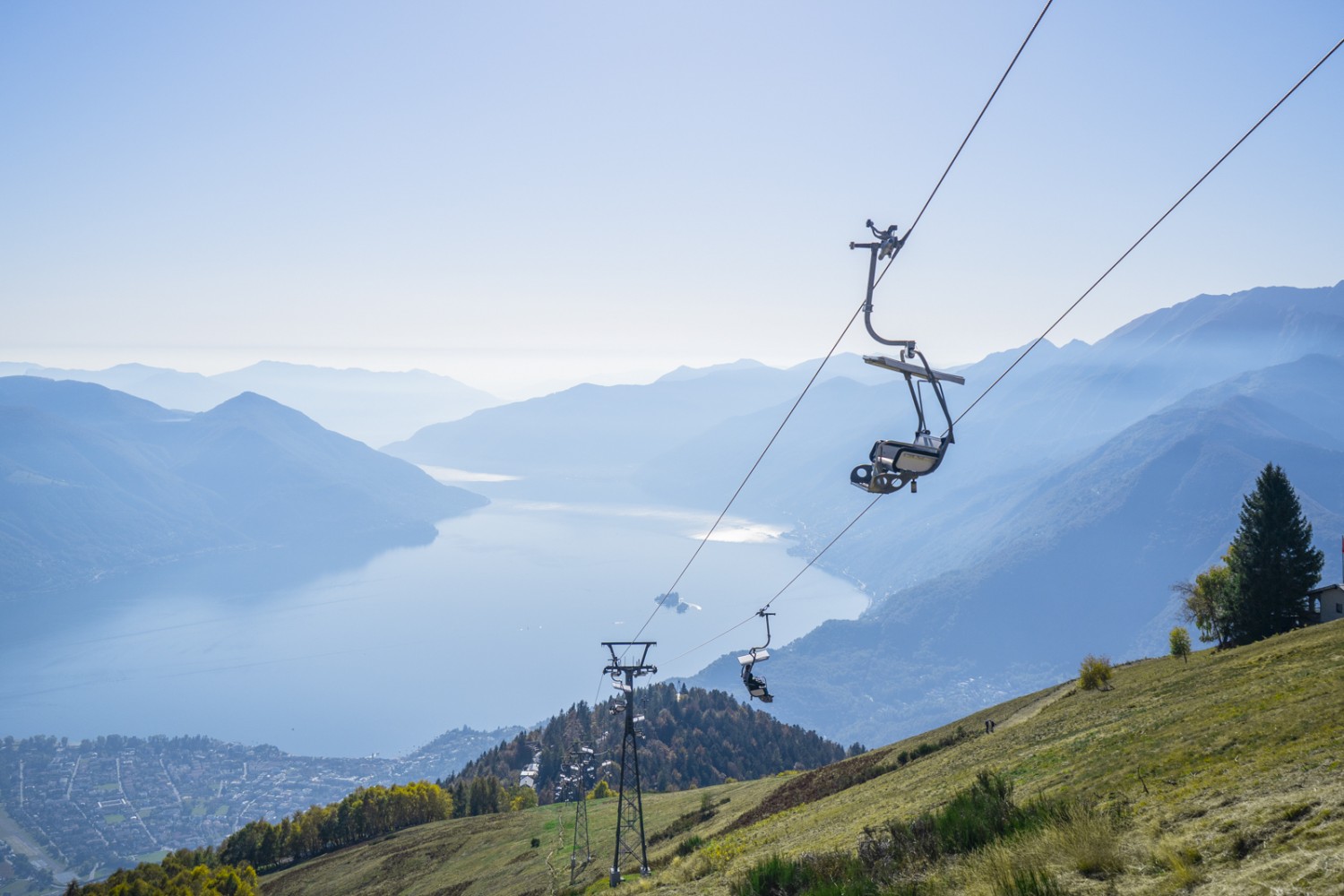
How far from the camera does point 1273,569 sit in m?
39.5

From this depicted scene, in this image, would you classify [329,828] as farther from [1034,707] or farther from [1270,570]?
[1270,570]

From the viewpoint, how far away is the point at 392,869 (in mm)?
57781

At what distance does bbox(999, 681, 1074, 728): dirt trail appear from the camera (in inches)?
1344

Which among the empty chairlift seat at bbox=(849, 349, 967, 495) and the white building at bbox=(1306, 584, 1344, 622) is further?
the white building at bbox=(1306, 584, 1344, 622)

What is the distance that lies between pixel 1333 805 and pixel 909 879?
4.87 metres

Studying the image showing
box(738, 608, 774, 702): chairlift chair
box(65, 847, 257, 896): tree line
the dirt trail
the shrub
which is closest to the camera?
box(738, 608, 774, 702): chairlift chair

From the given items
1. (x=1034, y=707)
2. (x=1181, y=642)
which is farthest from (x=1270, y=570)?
(x=1034, y=707)

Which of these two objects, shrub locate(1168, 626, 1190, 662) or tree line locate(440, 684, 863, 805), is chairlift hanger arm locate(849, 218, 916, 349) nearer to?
shrub locate(1168, 626, 1190, 662)

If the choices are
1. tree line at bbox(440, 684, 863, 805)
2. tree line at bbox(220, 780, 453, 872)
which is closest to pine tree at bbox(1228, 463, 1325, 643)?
tree line at bbox(440, 684, 863, 805)

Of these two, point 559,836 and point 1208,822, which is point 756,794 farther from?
point 1208,822

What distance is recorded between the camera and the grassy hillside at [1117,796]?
315 inches

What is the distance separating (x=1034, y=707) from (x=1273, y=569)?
1557cm

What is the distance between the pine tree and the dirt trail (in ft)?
33.6

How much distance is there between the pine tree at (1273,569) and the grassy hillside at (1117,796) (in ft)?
22.8
